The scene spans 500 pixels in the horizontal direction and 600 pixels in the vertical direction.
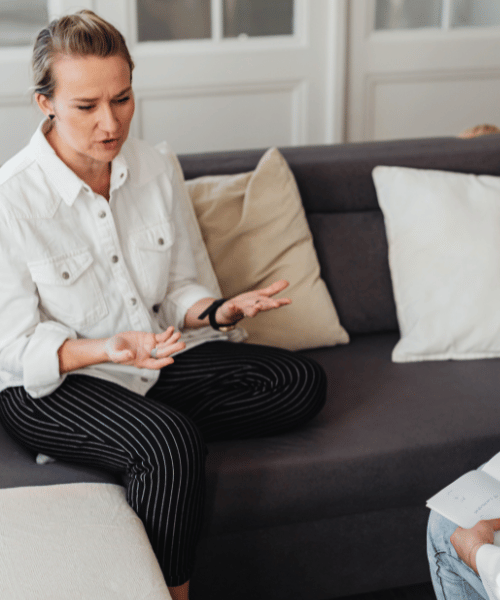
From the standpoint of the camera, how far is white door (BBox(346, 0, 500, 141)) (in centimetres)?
335

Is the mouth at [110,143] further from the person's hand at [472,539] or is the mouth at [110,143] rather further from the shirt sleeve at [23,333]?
the person's hand at [472,539]

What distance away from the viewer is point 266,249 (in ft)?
5.56

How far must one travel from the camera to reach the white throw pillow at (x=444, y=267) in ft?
5.45

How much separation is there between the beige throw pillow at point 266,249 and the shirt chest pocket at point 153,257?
0.23 metres

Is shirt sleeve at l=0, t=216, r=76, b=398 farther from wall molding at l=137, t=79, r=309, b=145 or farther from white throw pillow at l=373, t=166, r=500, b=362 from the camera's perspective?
wall molding at l=137, t=79, r=309, b=145

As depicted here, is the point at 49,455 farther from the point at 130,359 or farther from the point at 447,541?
the point at 447,541

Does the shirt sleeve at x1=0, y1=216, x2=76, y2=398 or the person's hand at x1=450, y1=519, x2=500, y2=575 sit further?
the shirt sleeve at x1=0, y1=216, x2=76, y2=398

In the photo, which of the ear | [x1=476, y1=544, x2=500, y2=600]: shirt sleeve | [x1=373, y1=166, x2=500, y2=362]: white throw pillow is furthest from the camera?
[x1=373, y1=166, x2=500, y2=362]: white throw pillow

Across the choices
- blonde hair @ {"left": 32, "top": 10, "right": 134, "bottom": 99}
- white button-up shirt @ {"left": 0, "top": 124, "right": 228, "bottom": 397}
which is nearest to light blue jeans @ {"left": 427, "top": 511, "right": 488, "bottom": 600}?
white button-up shirt @ {"left": 0, "top": 124, "right": 228, "bottom": 397}

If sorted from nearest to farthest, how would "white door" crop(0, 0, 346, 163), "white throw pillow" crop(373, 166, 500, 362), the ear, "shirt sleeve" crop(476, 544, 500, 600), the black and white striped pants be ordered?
"shirt sleeve" crop(476, 544, 500, 600), the black and white striped pants, the ear, "white throw pillow" crop(373, 166, 500, 362), "white door" crop(0, 0, 346, 163)

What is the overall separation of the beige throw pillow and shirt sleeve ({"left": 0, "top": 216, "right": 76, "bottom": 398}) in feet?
1.69

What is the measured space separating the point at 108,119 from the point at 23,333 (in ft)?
1.34

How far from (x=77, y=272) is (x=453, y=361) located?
2.92 feet

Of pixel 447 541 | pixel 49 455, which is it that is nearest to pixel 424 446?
pixel 447 541
